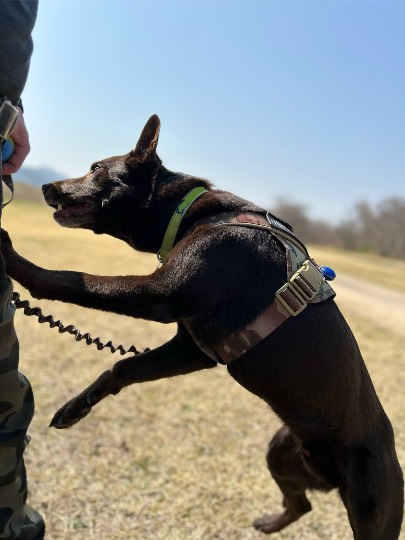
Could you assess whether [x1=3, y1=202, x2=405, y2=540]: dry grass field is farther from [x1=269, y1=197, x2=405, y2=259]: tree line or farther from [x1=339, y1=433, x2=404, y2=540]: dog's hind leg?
[x1=269, y1=197, x2=405, y2=259]: tree line

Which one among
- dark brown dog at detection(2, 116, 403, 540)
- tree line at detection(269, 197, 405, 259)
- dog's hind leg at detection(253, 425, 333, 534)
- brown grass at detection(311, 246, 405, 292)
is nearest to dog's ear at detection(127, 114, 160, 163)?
dark brown dog at detection(2, 116, 403, 540)

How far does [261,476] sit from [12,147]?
273 cm

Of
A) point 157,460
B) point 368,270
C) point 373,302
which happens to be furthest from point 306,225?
point 157,460

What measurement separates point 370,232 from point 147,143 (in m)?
53.8

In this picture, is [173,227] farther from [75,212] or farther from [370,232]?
[370,232]

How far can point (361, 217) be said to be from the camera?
181ft

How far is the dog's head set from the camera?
2.54 meters

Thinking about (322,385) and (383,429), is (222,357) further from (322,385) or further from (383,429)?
(383,429)

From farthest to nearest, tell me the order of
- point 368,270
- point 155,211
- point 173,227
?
1. point 368,270
2. point 155,211
3. point 173,227

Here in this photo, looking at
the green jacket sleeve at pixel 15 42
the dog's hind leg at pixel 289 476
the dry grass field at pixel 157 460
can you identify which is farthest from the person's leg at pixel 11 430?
the dog's hind leg at pixel 289 476

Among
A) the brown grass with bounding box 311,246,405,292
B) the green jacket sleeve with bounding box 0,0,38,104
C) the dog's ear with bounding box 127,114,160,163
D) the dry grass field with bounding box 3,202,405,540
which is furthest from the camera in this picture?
the brown grass with bounding box 311,246,405,292

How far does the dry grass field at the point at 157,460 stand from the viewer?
2961mm

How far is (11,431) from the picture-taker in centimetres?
189

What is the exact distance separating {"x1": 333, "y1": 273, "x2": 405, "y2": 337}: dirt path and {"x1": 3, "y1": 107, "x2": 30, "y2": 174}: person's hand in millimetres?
8751
